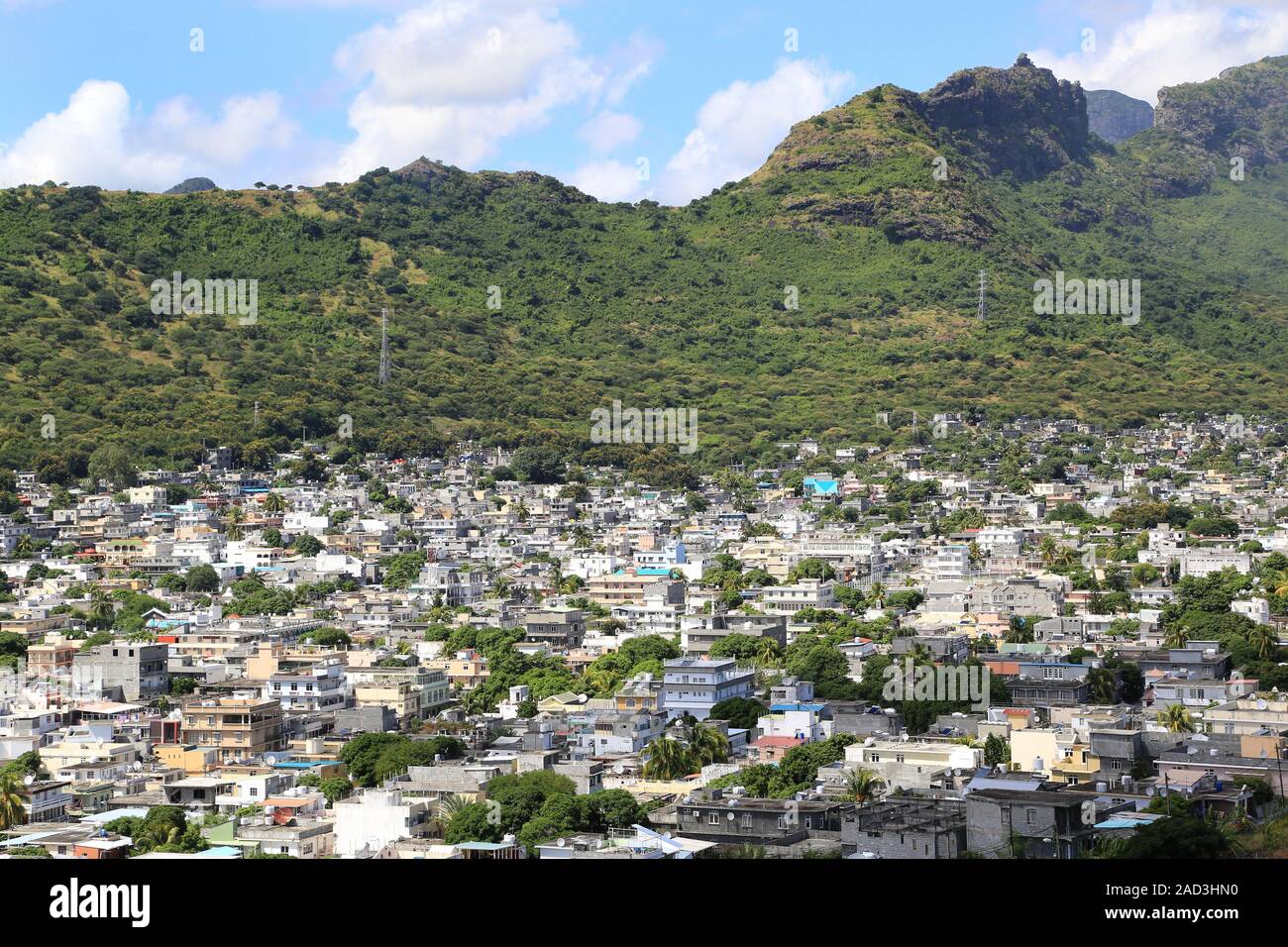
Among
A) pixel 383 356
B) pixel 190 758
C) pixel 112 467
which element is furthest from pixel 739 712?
pixel 383 356

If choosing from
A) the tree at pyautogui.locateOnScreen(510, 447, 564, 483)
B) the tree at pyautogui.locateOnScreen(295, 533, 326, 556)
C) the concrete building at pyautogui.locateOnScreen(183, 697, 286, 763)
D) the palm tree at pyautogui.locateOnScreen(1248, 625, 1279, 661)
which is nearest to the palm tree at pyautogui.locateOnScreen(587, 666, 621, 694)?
the concrete building at pyautogui.locateOnScreen(183, 697, 286, 763)

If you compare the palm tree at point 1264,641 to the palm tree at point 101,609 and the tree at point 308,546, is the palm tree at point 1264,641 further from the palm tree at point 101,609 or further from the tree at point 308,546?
the tree at point 308,546

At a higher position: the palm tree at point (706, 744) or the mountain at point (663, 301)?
the mountain at point (663, 301)

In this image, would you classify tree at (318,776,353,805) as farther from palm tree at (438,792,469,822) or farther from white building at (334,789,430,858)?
white building at (334,789,430,858)

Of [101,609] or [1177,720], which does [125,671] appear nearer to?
[101,609]

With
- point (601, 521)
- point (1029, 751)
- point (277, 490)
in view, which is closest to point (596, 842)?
point (1029, 751)

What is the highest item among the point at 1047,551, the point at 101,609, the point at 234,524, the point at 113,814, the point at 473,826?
the point at 234,524

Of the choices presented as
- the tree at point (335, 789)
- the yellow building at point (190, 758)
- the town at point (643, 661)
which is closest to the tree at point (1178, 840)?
the town at point (643, 661)
